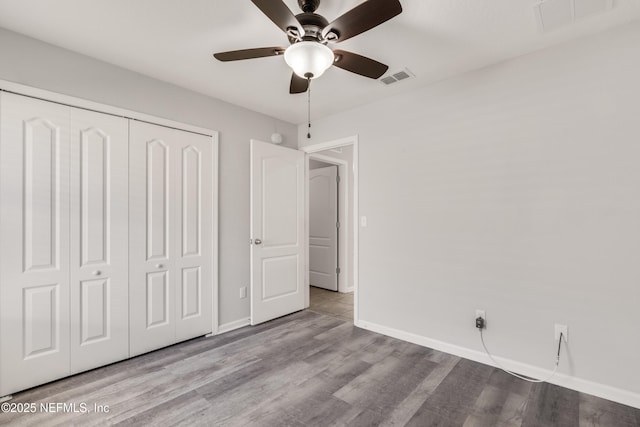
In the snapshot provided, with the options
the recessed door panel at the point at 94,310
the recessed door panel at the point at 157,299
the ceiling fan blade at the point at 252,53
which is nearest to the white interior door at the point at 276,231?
the recessed door panel at the point at 157,299

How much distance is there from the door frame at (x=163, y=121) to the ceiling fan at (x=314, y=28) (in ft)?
4.15

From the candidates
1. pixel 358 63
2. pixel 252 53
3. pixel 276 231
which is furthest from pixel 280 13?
pixel 276 231

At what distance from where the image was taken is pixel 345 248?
4.89m

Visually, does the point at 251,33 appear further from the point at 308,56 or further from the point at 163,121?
the point at 163,121

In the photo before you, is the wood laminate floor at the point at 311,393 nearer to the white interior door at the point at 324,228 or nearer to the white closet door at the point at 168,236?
the white closet door at the point at 168,236

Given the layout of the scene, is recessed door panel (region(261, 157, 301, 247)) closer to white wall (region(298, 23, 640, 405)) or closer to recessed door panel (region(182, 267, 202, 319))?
recessed door panel (region(182, 267, 202, 319))

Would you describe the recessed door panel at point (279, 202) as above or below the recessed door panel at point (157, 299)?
above

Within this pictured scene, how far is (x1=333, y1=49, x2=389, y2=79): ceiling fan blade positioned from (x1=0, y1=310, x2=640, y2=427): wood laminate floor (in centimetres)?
215

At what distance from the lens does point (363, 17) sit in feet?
4.70

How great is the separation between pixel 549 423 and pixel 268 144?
3292 mm

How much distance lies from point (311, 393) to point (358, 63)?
2192 mm

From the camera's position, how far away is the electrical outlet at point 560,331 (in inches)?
83.6

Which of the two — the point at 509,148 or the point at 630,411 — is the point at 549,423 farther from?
the point at 509,148

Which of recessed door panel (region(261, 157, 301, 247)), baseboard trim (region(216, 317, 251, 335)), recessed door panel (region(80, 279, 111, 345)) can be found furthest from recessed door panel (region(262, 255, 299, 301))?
recessed door panel (region(80, 279, 111, 345))
